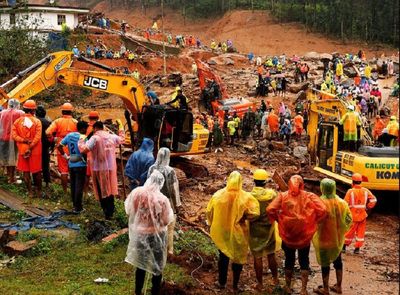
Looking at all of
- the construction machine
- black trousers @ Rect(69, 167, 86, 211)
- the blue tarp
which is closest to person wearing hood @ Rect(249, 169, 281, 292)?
the blue tarp

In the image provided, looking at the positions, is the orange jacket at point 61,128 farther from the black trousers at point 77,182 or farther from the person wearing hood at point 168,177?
the person wearing hood at point 168,177

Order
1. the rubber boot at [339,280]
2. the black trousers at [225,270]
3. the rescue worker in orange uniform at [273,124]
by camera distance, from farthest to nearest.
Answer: the rescue worker in orange uniform at [273,124] → the rubber boot at [339,280] → the black trousers at [225,270]

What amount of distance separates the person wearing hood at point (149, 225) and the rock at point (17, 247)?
2465mm

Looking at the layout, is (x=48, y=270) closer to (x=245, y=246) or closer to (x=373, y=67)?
(x=245, y=246)

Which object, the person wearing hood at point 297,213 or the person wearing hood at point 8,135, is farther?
the person wearing hood at point 8,135

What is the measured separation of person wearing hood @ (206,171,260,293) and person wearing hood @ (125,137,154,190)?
1.47 m

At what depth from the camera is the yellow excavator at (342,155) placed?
12.8 metres

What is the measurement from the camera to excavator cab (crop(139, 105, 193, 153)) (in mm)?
14930

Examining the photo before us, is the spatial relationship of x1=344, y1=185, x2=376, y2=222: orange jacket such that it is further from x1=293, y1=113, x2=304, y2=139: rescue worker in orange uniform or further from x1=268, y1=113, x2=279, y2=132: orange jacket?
x1=293, y1=113, x2=304, y2=139: rescue worker in orange uniform

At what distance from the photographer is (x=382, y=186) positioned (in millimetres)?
12852

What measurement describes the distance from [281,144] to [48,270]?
1586 centimetres

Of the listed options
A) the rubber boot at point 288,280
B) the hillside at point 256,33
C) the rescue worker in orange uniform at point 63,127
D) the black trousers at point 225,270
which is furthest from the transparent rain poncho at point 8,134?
the hillside at point 256,33

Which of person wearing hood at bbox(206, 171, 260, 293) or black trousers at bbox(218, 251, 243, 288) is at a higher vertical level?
person wearing hood at bbox(206, 171, 260, 293)

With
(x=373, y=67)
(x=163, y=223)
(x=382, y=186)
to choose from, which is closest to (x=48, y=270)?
(x=163, y=223)
